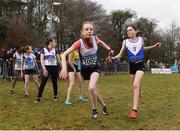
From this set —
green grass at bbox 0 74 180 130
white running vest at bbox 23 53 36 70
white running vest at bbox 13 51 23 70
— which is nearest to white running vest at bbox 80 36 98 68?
green grass at bbox 0 74 180 130

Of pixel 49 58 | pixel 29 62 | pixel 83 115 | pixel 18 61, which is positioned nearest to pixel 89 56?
pixel 83 115

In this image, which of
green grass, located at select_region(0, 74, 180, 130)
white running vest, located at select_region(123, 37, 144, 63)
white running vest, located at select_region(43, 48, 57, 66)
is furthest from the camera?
white running vest, located at select_region(43, 48, 57, 66)

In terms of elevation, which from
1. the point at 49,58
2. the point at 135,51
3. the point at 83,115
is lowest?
the point at 83,115

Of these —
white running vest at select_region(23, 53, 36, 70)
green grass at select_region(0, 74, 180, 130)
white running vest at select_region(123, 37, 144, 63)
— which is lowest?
green grass at select_region(0, 74, 180, 130)

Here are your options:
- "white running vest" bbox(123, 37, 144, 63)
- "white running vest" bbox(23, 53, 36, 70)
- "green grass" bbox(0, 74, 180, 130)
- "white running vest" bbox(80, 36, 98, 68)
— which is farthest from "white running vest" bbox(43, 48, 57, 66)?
"white running vest" bbox(123, 37, 144, 63)

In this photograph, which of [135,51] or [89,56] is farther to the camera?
[135,51]

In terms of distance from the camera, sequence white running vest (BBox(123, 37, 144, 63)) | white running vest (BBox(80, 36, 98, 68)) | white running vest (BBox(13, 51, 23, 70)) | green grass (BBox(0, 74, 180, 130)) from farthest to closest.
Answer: white running vest (BBox(13, 51, 23, 70)) → white running vest (BBox(123, 37, 144, 63)) → white running vest (BBox(80, 36, 98, 68)) → green grass (BBox(0, 74, 180, 130))

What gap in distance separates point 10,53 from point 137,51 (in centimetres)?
1663

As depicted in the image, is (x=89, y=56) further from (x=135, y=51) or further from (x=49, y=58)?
(x=49, y=58)

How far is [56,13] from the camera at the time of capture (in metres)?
55.2

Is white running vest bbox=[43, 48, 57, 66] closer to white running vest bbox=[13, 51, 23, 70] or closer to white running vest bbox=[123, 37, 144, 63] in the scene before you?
white running vest bbox=[123, 37, 144, 63]

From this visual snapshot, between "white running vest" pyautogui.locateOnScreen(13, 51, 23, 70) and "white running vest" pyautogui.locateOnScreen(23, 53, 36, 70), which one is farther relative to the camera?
"white running vest" pyautogui.locateOnScreen(13, 51, 23, 70)

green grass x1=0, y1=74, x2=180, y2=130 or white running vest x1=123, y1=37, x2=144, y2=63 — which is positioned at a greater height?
white running vest x1=123, y1=37, x2=144, y2=63

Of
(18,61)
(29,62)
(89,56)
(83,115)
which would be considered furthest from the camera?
(18,61)
